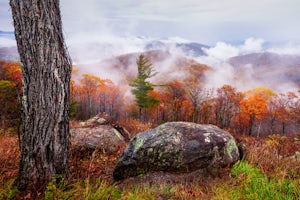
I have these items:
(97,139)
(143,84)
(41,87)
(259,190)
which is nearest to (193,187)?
(259,190)

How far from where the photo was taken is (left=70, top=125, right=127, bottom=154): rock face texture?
6542 mm

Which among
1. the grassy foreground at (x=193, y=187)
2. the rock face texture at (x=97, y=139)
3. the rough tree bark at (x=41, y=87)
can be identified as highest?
the rough tree bark at (x=41, y=87)

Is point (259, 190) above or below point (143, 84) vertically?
below

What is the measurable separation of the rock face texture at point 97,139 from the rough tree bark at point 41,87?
3.12 meters

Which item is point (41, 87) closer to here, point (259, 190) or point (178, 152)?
point (178, 152)

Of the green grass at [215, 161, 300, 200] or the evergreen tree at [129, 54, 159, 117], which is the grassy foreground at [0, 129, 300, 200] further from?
the evergreen tree at [129, 54, 159, 117]

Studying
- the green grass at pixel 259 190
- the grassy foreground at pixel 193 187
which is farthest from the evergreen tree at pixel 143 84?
the green grass at pixel 259 190

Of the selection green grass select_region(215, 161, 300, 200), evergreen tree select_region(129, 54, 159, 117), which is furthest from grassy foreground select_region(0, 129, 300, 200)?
evergreen tree select_region(129, 54, 159, 117)

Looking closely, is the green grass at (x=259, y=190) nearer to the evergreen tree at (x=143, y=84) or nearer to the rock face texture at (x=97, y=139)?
the rock face texture at (x=97, y=139)

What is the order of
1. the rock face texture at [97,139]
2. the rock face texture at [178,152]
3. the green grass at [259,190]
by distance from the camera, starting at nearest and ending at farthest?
the green grass at [259,190]
the rock face texture at [178,152]
the rock face texture at [97,139]

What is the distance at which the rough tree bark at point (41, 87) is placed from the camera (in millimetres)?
2891

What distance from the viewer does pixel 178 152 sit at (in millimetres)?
4793

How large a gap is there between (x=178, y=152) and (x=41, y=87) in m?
3.02

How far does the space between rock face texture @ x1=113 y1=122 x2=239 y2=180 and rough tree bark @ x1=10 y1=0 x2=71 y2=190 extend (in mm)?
2051
